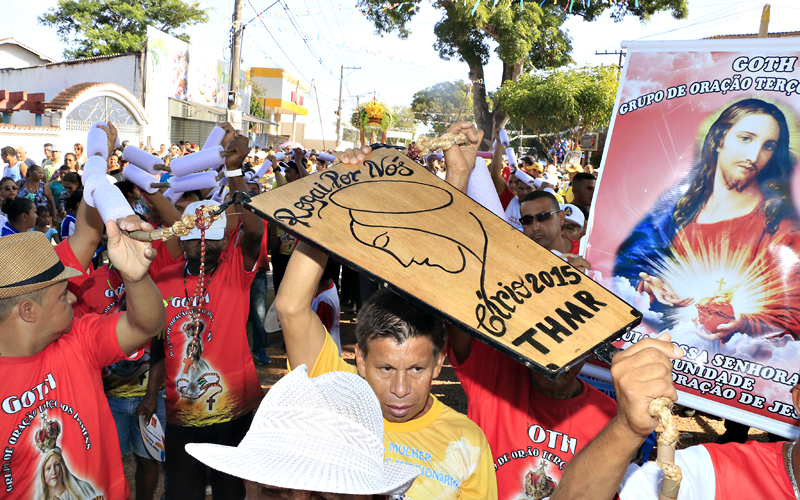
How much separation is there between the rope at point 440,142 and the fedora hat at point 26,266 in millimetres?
1369

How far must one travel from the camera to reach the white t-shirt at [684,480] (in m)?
1.52

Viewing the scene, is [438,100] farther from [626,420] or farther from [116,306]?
[626,420]

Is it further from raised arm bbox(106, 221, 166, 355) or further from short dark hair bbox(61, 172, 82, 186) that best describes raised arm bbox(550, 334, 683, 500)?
short dark hair bbox(61, 172, 82, 186)

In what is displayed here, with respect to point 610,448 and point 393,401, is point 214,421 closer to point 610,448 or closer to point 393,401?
point 393,401

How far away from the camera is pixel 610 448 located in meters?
1.26

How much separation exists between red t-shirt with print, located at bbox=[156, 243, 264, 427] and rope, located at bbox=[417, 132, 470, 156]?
1.54 meters

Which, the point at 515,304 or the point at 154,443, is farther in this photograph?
the point at 154,443

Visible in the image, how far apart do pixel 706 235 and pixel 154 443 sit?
2896mm

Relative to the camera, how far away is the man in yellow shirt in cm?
181

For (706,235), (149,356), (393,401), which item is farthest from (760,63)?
(149,356)

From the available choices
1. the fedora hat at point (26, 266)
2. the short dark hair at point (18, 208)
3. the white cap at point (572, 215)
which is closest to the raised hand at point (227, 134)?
the fedora hat at point (26, 266)

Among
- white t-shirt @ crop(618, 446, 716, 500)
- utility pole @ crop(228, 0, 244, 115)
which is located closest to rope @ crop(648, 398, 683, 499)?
white t-shirt @ crop(618, 446, 716, 500)

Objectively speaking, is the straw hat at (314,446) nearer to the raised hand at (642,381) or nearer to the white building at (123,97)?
the raised hand at (642,381)

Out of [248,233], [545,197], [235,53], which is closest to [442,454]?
[248,233]
